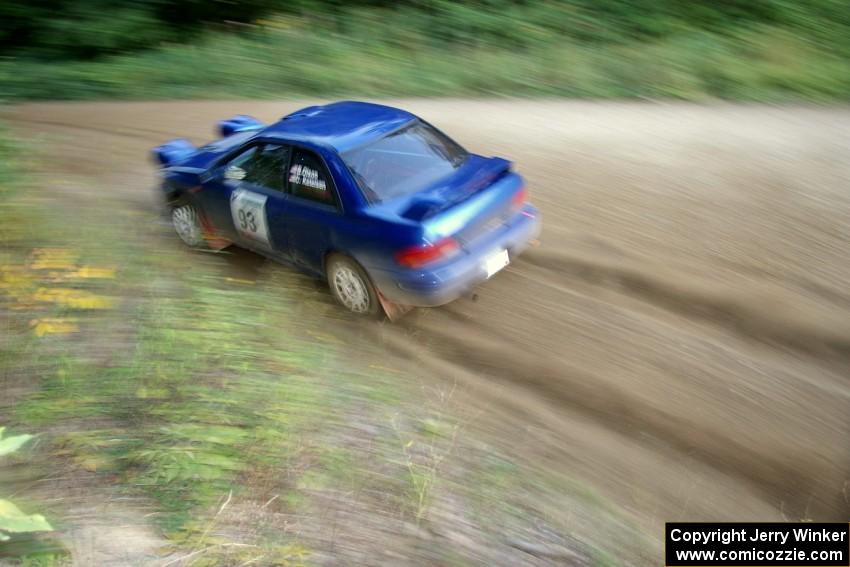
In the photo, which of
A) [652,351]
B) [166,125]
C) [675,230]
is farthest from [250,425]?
[166,125]

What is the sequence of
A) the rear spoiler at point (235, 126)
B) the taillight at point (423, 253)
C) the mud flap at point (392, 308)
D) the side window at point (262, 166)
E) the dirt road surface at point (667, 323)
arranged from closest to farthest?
1. the dirt road surface at point (667, 323)
2. the taillight at point (423, 253)
3. the mud flap at point (392, 308)
4. the side window at point (262, 166)
5. the rear spoiler at point (235, 126)

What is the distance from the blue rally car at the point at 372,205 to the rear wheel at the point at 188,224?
0.35 metres

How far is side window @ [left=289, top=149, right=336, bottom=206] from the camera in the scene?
5500mm

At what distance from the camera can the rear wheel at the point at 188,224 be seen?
264 inches

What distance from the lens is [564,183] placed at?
7766 mm

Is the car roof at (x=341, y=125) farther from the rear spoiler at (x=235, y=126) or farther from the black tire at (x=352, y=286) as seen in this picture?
the rear spoiler at (x=235, y=126)

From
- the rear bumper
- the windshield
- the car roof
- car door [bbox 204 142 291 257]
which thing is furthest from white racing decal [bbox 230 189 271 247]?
the rear bumper

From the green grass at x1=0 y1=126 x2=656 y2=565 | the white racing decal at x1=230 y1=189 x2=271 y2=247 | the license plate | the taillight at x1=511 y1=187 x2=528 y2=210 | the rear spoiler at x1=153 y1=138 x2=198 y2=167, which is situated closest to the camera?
the green grass at x1=0 y1=126 x2=656 y2=565

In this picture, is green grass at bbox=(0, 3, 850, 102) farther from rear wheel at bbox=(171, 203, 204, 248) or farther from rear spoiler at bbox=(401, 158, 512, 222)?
rear spoiler at bbox=(401, 158, 512, 222)

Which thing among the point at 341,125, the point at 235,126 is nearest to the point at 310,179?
the point at 341,125

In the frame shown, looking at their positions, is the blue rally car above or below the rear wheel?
above

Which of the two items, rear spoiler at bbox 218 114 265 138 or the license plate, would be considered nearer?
the license plate

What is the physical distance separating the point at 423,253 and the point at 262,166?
1.83 m

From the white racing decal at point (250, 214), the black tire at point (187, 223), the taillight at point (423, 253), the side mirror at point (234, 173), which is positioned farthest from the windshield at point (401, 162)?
the black tire at point (187, 223)
